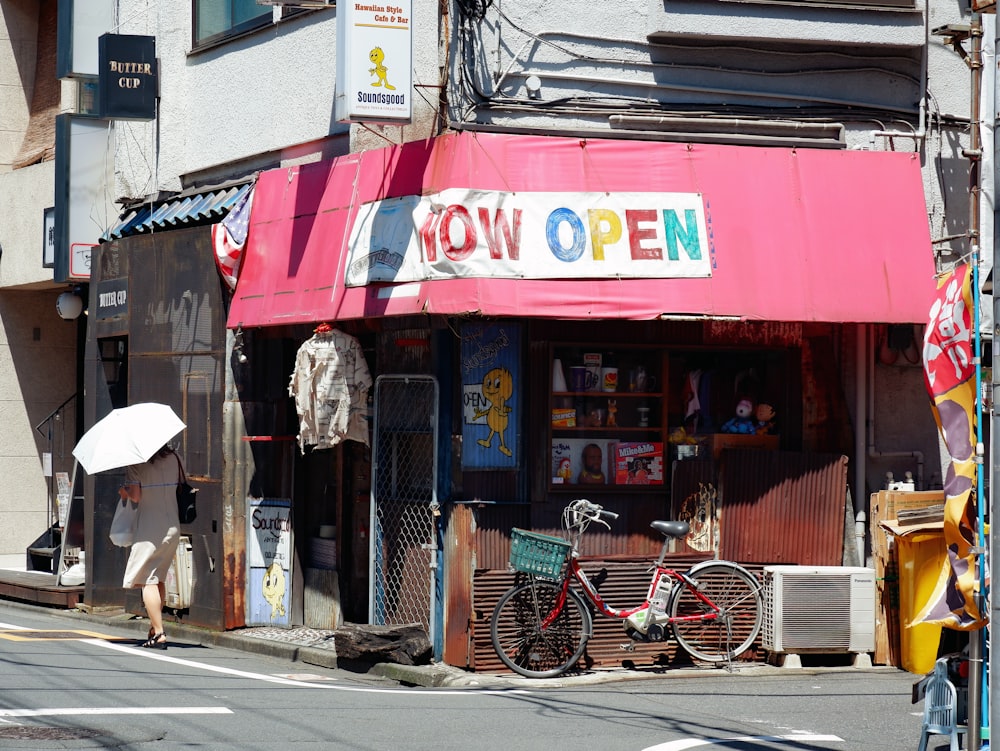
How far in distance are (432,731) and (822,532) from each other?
5008 millimetres

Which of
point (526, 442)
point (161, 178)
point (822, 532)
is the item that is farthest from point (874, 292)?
point (161, 178)

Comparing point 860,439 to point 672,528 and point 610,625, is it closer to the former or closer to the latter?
point 672,528

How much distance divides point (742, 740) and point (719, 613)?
128 inches

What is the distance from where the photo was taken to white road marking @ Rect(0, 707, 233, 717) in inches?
356

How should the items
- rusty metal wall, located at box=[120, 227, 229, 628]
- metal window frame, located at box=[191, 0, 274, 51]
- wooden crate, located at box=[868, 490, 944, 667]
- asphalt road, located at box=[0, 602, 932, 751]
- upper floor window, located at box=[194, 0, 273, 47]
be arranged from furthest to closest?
upper floor window, located at box=[194, 0, 273, 47] → metal window frame, located at box=[191, 0, 274, 51] → rusty metal wall, located at box=[120, 227, 229, 628] → wooden crate, located at box=[868, 490, 944, 667] → asphalt road, located at box=[0, 602, 932, 751]

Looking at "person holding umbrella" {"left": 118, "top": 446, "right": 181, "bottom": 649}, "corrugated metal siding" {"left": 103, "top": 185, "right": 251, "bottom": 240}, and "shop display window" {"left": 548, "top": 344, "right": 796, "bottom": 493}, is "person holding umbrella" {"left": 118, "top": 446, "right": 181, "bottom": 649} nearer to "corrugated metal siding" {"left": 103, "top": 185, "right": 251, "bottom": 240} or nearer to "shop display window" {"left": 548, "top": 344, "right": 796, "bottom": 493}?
"corrugated metal siding" {"left": 103, "top": 185, "right": 251, "bottom": 240}

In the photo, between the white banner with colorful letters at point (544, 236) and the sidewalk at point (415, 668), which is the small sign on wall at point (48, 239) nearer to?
the sidewalk at point (415, 668)

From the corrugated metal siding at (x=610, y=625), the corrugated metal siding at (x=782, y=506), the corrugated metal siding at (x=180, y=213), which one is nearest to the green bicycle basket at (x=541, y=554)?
the corrugated metal siding at (x=610, y=625)

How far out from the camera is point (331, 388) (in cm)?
1291

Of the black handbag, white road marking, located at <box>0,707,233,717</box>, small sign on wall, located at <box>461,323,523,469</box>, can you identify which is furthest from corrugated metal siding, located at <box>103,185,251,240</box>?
white road marking, located at <box>0,707,233,717</box>

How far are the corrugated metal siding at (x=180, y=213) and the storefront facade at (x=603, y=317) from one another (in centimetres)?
169

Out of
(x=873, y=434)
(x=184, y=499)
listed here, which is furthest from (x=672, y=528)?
(x=184, y=499)

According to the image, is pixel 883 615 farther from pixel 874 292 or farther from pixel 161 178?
pixel 161 178

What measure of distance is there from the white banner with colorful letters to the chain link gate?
121 cm
